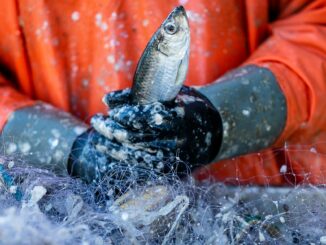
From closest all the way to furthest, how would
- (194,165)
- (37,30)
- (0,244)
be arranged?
(0,244), (194,165), (37,30)

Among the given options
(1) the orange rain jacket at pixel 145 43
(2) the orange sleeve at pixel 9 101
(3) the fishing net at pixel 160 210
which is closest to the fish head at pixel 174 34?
(3) the fishing net at pixel 160 210

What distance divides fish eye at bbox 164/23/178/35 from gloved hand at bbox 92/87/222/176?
150 millimetres

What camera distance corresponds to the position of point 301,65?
4.01ft

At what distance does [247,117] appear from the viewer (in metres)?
1.16

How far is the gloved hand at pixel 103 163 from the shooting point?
94 centimetres

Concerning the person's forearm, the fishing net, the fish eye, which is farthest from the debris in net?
the fish eye

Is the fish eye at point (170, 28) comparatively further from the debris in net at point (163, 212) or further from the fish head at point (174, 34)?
the debris in net at point (163, 212)

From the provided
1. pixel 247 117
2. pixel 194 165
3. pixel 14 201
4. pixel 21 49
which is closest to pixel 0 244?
pixel 14 201

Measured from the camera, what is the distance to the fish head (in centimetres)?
90

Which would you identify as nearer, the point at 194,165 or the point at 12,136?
the point at 194,165

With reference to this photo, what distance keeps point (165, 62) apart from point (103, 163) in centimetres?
25

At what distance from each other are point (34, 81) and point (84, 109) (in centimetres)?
16

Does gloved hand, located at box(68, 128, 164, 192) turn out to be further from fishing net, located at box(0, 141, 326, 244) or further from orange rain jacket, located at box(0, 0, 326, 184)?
orange rain jacket, located at box(0, 0, 326, 184)

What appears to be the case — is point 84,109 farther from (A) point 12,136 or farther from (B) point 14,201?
(B) point 14,201
